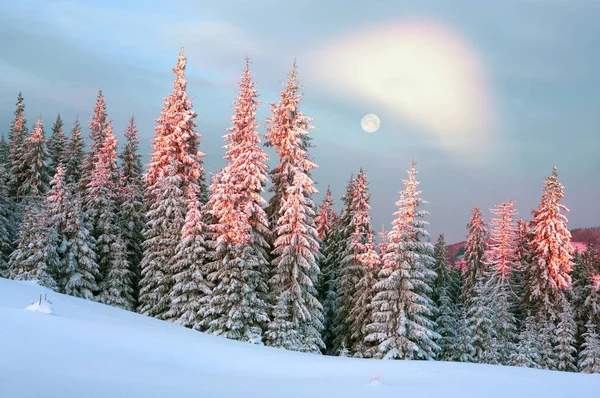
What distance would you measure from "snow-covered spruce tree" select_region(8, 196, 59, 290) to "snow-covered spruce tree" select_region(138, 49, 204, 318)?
602 cm

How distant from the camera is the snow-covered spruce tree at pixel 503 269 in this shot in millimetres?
39531

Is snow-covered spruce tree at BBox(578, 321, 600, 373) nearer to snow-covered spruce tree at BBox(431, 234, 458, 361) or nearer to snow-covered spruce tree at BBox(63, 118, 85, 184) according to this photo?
snow-covered spruce tree at BBox(431, 234, 458, 361)

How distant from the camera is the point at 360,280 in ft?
112

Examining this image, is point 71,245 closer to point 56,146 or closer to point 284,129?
point 284,129

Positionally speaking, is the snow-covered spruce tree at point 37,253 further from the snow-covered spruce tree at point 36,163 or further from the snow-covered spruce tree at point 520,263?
the snow-covered spruce tree at point 520,263

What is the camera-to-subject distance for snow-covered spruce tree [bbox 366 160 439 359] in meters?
30.0

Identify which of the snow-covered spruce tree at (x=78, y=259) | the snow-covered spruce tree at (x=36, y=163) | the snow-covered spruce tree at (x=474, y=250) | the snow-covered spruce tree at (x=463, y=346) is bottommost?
the snow-covered spruce tree at (x=463, y=346)

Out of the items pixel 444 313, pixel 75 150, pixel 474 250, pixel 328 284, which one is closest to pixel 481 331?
pixel 444 313

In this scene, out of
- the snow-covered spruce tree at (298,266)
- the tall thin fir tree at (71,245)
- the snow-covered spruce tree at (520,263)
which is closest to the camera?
the snow-covered spruce tree at (298,266)

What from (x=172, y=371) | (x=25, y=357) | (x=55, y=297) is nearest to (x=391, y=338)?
(x=55, y=297)

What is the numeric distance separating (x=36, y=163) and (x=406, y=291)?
146ft

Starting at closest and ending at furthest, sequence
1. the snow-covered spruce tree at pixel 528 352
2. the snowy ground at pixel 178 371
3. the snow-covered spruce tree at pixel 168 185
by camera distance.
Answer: the snowy ground at pixel 178 371
the snow-covered spruce tree at pixel 168 185
the snow-covered spruce tree at pixel 528 352

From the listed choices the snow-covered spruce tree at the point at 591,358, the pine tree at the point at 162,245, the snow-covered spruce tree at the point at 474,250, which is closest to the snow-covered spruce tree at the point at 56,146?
the pine tree at the point at 162,245

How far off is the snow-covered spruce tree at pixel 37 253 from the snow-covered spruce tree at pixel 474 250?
38.3m
